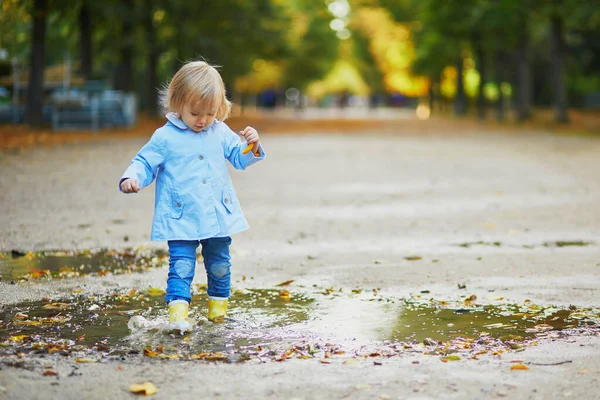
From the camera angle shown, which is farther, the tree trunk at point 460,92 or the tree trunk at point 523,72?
the tree trunk at point 460,92

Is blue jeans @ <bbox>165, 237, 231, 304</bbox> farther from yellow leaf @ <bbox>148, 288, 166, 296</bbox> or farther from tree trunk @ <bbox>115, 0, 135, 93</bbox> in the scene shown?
tree trunk @ <bbox>115, 0, 135, 93</bbox>

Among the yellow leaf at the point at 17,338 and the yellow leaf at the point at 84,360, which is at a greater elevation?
the yellow leaf at the point at 84,360

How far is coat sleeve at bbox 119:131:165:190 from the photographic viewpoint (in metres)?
5.59

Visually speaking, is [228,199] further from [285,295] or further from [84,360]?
[84,360]

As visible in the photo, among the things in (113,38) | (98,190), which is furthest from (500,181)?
(113,38)

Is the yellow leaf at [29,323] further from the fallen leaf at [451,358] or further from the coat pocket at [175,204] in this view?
the fallen leaf at [451,358]

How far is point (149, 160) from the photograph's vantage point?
5.66m

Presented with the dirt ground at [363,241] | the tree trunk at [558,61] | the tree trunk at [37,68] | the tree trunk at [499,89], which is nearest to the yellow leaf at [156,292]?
the dirt ground at [363,241]

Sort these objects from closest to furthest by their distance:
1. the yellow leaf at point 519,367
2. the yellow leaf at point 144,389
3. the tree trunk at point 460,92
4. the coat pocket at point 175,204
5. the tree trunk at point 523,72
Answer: the yellow leaf at point 144,389 < the yellow leaf at point 519,367 < the coat pocket at point 175,204 < the tree trunk at point 523,72 < the tree trunk at point 460,92

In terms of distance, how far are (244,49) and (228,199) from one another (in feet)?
152

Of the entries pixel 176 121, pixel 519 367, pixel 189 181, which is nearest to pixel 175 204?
pixel 189 181

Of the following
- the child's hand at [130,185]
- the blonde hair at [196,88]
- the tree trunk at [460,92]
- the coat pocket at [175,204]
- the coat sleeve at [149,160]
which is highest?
the blonde hair at [196,88]

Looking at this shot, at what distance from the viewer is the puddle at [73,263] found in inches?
289

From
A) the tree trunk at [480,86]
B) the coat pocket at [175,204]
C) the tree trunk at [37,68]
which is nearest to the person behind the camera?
the coat pocket at [175,204]
